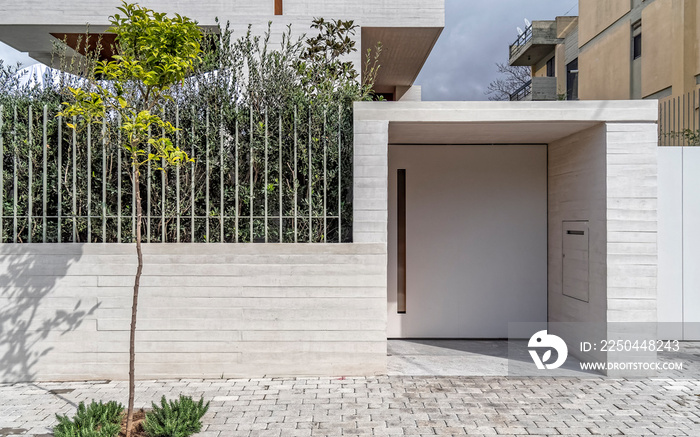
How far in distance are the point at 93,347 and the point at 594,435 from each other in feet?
17.4

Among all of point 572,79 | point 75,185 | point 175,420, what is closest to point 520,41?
point 572,79

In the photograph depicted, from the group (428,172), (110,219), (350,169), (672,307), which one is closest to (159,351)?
(110,219)

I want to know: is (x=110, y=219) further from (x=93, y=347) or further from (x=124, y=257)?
(x=93, y=347)

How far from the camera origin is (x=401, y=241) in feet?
26.6

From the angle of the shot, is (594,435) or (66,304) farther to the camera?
(66,304)

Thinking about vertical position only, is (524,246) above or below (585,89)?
below

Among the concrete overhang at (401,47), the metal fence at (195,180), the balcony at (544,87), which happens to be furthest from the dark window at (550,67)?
the metal fence at (195,180)

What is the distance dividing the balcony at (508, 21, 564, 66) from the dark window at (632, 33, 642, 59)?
753cm

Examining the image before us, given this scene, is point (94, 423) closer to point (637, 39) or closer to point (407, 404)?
point (407, 404)

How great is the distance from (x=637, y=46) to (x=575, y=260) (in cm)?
1259

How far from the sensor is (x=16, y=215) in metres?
6.17

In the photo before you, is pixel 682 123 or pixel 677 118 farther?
pixel 677 118

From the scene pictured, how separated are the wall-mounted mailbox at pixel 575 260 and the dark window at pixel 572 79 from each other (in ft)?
53.6

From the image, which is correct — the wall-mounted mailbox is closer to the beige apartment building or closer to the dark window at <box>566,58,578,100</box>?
A: the beige apartment building
